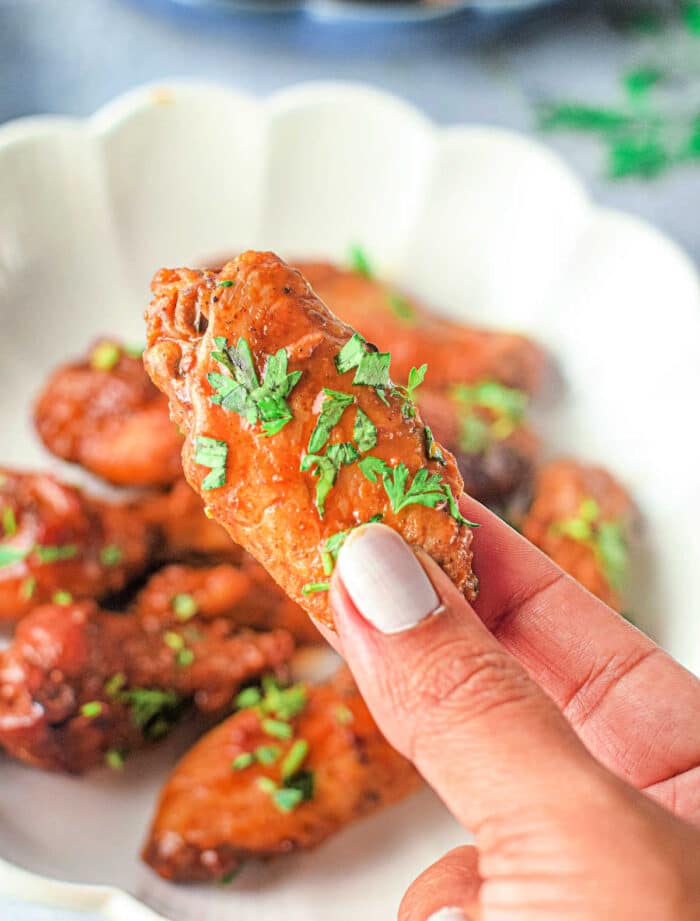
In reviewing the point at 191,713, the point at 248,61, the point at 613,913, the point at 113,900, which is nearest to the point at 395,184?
the point at 248,61

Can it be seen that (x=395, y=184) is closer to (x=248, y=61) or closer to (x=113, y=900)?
(x=248, y=61)

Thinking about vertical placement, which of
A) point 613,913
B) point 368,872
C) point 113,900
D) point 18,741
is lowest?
point 368,872

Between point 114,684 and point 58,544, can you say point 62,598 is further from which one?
point 114,684

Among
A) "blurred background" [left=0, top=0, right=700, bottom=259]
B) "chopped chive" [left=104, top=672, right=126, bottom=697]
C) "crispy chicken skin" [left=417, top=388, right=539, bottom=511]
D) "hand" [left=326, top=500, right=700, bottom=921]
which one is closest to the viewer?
"hand" [left=326, top=500, right=700, bottom=921]

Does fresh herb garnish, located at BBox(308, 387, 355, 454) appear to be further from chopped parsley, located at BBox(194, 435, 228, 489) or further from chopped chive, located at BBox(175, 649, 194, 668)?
chopped chive, located at BBox(175, 649, 194, 668)

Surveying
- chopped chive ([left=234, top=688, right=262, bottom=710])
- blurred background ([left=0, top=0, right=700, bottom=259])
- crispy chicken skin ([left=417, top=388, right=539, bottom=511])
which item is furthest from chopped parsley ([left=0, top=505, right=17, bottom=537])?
blurred background ([left=0, top=0, right=700, bottom=259])

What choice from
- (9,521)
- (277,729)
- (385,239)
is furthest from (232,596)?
(385,239)

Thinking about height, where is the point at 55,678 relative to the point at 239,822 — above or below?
above
